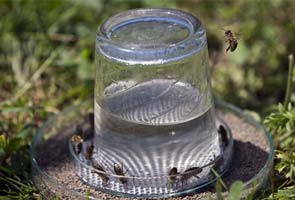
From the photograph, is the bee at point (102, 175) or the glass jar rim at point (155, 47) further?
the bee at point (102, 175)

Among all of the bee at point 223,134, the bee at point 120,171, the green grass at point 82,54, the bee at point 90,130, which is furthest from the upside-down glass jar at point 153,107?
the green grass at point 82,54

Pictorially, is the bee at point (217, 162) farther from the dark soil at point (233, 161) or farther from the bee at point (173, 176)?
the bee at point (173, 176)

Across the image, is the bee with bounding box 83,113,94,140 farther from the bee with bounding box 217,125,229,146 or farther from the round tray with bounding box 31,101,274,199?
the bee with bounding box 217,125,229,146

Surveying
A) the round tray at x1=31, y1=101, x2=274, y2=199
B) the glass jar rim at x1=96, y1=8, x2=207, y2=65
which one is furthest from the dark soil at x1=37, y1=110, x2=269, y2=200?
the glass jar rim at x1=96, y1=8, x2=207, y2=65

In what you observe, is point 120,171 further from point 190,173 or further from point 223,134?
point 223,134

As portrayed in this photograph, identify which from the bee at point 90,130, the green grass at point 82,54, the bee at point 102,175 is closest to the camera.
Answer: the bee at point 102,175

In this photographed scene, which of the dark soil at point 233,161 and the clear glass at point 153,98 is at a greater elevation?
the clear glass at point 153,98

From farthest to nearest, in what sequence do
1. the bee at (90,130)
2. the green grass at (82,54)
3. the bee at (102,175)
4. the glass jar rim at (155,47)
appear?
the green grass at (82,54) → the bee at (90,130) → the bee at (102,175) → the glass jar rim at (155,47)

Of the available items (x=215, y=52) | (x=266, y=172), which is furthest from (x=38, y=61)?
(x=266, y=172)
